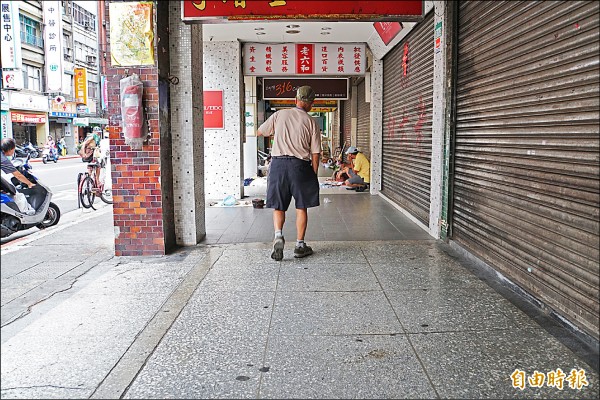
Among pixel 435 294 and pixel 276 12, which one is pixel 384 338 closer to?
pixel 435 294

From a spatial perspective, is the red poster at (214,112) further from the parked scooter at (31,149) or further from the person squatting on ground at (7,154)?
the person squatting on ground at (7,154)

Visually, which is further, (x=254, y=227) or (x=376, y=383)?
(x=254, y=227)

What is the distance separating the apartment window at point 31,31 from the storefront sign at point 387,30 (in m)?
6.29

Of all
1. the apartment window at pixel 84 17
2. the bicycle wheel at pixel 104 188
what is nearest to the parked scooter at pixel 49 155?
the apartment window at pixel 84 17

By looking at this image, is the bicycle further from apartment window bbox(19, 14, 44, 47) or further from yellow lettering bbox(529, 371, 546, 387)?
yellow lettering bbox(529, 371, 546, 387)

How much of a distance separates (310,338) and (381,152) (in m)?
8.03

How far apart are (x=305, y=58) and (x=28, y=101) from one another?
30.5ft

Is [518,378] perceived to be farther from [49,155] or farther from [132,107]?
[132,107]

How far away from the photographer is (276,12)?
5340 millimetres

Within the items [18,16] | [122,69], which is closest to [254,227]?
[122,69]

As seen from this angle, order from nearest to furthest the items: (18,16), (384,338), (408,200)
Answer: (18,16), (384,338), (408,200)

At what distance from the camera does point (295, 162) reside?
219 inches

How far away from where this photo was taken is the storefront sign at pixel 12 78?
7.35ft

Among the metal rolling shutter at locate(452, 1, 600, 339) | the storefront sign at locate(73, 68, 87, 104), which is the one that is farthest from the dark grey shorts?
the storefront sign at locate(73, 68, 87, 104)
